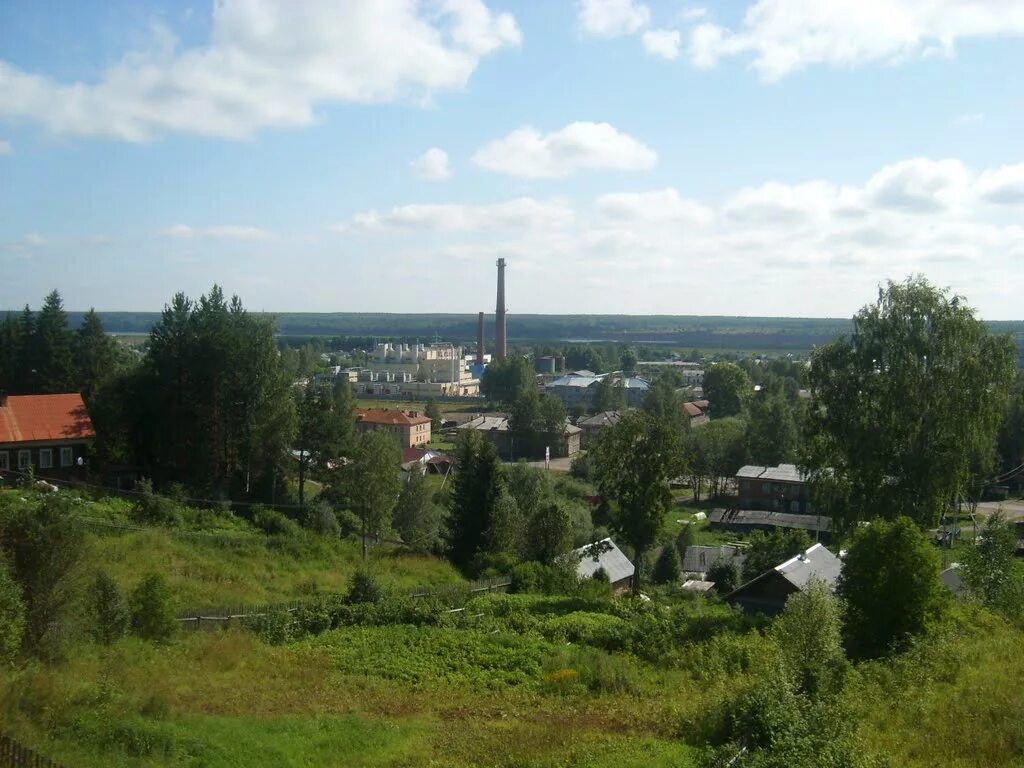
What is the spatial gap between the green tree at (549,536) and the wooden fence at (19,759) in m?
17.7

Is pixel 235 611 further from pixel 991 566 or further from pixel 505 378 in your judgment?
pixel 505 378

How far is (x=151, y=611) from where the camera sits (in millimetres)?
15109

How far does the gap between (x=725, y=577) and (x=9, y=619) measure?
22.8 metres

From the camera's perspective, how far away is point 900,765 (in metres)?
9.39

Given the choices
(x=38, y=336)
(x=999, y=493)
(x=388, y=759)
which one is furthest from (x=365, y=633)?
(x=999, y=493)

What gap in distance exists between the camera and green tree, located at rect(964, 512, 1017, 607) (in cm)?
1986

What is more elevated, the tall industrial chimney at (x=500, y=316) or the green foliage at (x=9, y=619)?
the tall industrial chimney at (x=500, y=316)

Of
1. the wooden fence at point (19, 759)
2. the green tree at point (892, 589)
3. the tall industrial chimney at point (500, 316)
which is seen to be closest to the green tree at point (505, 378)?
the tall industrial chimney at point (500, 316)

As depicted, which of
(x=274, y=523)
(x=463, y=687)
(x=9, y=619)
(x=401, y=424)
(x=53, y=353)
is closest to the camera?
(x=9, y=619)

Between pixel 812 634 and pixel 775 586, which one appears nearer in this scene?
pixel 812 634

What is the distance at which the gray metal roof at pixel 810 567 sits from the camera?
21734mm

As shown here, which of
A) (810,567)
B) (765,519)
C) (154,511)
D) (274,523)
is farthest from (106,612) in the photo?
(765,519)

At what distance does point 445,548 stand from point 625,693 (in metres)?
13.0

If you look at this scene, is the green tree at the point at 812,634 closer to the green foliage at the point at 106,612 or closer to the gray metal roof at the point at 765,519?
the green foliage at the point at 106,612
